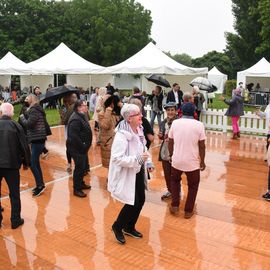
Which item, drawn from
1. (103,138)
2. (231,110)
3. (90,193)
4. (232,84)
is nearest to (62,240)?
(90,193)

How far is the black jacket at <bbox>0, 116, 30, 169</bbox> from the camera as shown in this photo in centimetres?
489

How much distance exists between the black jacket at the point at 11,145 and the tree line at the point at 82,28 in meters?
36.4

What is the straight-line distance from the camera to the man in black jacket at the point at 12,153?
16.1ft

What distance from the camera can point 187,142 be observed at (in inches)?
200

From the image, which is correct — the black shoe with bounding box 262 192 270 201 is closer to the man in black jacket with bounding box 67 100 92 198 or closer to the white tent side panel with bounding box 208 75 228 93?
the man in black jacket with bounding box 67 100 92 198

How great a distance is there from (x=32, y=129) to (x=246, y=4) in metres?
36.5

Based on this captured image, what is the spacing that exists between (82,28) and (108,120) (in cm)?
4364

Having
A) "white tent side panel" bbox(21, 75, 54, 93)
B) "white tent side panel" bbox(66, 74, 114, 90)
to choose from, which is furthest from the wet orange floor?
"white tent side panel" bbox(66, 74, 114, 90)

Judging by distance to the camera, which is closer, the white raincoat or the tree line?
the white raincoat

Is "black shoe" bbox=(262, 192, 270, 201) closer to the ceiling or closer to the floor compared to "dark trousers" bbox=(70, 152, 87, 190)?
closer to the floor

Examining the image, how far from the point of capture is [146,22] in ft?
163

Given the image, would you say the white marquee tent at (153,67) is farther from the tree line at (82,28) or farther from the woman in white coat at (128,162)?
the tree line at (82,28)

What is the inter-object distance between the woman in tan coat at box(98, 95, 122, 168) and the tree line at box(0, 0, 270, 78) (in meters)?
34.5

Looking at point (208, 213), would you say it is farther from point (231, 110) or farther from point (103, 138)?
point (231, 110)
